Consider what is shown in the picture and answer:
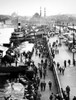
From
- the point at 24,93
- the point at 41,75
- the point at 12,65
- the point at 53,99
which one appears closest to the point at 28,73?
the point at 41,75

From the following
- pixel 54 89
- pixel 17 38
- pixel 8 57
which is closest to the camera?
pixel 54 89

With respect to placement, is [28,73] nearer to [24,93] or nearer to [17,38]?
[24,93]

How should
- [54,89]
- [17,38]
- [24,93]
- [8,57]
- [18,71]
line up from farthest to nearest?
[17,38]
[8,57]
[18,71]
[54,89]
[24,93]

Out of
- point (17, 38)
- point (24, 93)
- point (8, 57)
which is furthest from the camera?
point (17, 38)

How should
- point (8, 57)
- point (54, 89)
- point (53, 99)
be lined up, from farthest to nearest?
point (8, 57)
point (54, 89)
point (53, 99)

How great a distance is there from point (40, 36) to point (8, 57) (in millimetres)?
30110

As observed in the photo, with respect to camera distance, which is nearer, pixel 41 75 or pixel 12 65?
pixel 41 75

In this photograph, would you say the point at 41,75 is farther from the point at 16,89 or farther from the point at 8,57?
the point at 8,57

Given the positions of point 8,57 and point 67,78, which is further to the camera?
point 8,57

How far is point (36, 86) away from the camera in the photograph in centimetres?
1453

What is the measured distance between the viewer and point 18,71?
19016 millimetres

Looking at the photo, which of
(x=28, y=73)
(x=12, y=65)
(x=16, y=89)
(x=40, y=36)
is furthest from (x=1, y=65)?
(x=40, y=36)

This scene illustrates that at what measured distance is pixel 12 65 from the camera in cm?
1969

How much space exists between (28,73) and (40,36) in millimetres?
32752
